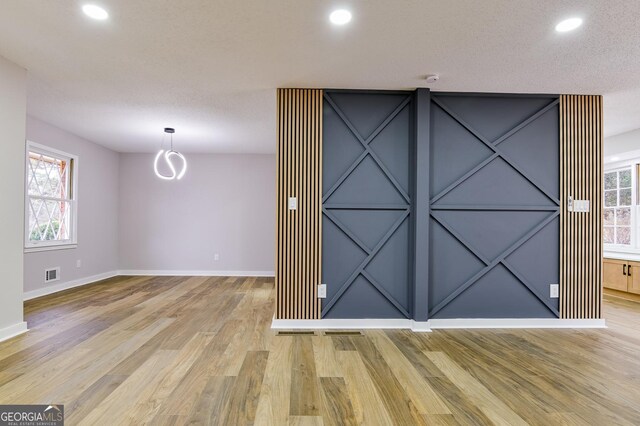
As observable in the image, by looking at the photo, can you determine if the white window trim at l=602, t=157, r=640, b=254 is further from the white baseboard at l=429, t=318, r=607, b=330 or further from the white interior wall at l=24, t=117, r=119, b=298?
the white interior wall at l=24, t=117, r=119, b=298

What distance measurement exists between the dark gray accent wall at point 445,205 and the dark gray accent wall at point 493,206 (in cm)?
1

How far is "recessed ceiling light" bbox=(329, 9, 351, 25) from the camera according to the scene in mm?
2469

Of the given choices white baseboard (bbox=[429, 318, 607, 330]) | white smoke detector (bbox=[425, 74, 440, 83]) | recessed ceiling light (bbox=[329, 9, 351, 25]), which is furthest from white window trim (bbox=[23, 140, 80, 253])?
white baseboard (bbox=[429, 318, 607, 330])

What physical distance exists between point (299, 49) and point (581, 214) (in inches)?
148

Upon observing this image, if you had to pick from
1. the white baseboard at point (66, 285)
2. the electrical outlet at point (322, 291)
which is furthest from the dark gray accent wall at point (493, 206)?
the white baseboard at point (66, 285)

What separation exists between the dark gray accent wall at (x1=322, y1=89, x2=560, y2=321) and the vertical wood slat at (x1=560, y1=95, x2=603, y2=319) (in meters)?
0.11

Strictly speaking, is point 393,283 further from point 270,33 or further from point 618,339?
point 270,33

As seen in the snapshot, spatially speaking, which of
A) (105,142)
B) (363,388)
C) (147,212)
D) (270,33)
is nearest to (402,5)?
(270,33)

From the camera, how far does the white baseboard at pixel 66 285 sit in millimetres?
5125

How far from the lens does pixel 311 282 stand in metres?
3.84

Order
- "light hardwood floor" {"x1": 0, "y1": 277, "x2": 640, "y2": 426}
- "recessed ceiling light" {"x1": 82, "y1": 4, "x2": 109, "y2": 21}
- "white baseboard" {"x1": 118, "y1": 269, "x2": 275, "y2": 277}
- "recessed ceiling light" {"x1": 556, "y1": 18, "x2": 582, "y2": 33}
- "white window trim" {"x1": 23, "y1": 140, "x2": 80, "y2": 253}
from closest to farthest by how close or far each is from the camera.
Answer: "light hardwood floor" {"x1": 0, "y1": 277, "x2": 640, "y2": 426}, "recessed ceiling light" {"x1": 82, "y1": 4, "x2": 109, "y2": 21}, "recessed ceiling light" {"x1": 556, "y1": 18, "x2": 582, "y2": 33}, "white window trim" {"x1": 23, "y1": 140, "x2": 80, "y2": 253}, "white baseboard" {"x1": 118, "y1": 269, "x2": 275, "y2": 277}

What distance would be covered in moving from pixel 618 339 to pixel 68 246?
8059 mm

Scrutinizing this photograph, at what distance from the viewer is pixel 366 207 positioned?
12.8 ft

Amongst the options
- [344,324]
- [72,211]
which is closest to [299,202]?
[344,324]
